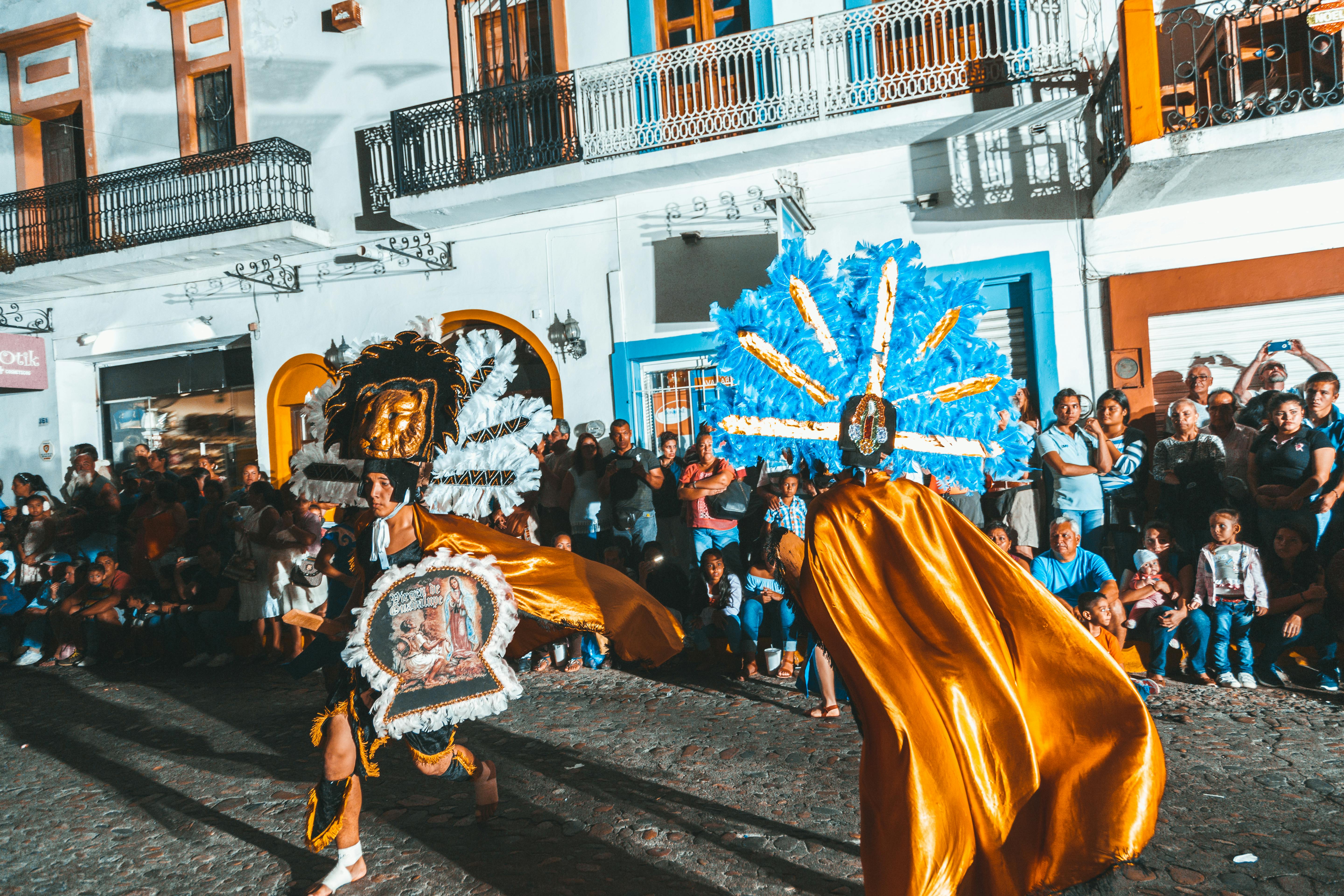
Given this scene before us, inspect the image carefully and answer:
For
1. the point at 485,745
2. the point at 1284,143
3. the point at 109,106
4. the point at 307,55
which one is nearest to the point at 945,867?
the point at 485,745

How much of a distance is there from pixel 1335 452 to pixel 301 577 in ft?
22.1

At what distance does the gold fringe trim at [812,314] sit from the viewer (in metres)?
3.51

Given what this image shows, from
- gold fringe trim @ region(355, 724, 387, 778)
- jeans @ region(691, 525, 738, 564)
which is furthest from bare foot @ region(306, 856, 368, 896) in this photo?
jeans @ region(691, 525, 738, 564)

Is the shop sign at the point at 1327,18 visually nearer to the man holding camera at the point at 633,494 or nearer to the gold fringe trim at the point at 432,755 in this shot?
the man holding camera at the point at 633,494

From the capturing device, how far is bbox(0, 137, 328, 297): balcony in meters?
12.0

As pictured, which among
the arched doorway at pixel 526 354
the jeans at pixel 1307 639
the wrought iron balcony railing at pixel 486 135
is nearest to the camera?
the jeans at pixel 1307 639

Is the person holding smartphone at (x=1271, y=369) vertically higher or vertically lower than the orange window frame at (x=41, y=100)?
lower

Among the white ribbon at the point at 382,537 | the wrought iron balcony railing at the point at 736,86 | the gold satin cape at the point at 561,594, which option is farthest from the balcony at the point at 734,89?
the white ribbon at the point at 382,537

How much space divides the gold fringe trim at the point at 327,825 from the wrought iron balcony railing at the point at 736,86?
795 cm

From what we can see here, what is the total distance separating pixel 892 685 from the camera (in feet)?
9.46

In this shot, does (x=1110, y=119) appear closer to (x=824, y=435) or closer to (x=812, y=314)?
(x=812, y=314)

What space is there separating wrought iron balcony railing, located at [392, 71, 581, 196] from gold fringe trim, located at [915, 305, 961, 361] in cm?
781

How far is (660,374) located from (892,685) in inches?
312

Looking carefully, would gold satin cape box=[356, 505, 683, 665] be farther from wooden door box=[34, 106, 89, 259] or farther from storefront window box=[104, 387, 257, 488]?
wooden door box=[34, 106, 89, 259]
